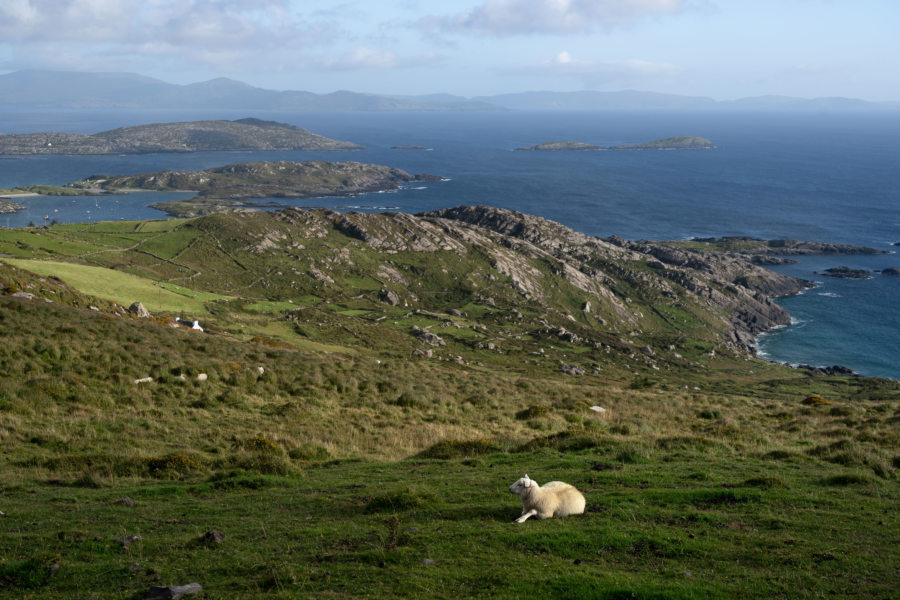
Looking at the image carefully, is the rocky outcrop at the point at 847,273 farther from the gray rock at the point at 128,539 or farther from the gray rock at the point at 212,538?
the gray rock at the point at 128,539

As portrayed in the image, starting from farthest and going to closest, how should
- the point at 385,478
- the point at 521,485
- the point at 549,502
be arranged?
the point at 385,478
the point at 521,485
the point at 549,502

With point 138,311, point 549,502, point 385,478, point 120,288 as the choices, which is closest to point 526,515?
point 549,502

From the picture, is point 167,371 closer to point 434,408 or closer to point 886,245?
point 434,408

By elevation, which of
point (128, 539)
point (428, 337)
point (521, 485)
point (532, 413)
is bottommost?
point (428, 337)

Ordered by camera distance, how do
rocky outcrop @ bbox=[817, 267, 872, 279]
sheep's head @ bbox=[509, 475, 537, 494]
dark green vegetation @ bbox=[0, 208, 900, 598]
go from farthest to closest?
rocky outcrop @ bbox=[817, 267, 872, 279] < sheep's head @ bbox=[509, 475, 537, 494] < dark green vegetation @ bbox=[0, 208, 900, 598]

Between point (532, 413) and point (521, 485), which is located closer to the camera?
point (521, 485)

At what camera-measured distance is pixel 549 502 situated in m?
11.9

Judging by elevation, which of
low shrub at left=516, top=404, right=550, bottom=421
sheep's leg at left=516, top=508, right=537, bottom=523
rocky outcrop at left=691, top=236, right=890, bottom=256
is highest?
sheep's leg at left=516, top=508, right=537, bottom=523

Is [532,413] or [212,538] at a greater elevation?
[212,538]

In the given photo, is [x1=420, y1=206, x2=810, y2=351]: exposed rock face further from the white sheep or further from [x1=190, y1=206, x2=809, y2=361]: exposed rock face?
the white sheep

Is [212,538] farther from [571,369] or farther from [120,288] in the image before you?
[571,369]

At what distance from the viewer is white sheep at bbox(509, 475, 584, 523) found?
11.8m

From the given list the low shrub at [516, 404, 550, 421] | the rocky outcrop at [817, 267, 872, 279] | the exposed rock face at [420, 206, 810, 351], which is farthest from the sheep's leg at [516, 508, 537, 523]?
the rocky outcrop at [817, 267, 872, 279]

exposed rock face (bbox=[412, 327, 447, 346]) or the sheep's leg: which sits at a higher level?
the sheep's leg
